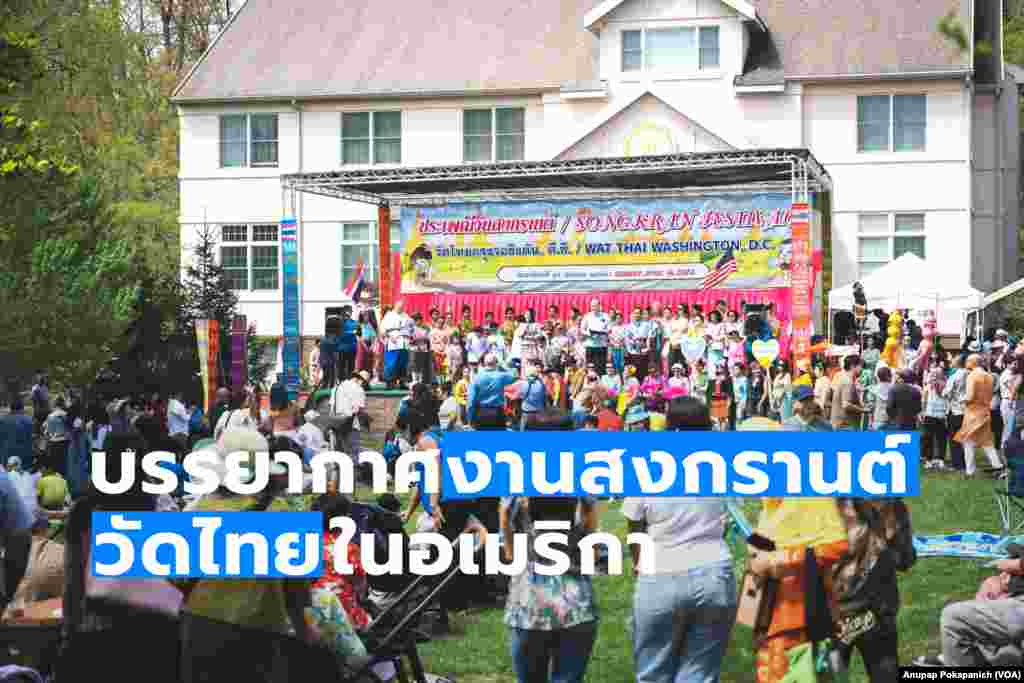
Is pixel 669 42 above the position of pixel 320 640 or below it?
above

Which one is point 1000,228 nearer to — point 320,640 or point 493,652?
point 493,652

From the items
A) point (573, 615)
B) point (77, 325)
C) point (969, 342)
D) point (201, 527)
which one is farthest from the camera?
point (969, 342)

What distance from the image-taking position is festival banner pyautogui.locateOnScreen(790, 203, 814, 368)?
27.4 metres

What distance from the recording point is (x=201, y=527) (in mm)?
7332

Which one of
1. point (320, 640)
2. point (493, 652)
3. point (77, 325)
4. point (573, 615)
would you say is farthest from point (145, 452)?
point (77, 325)

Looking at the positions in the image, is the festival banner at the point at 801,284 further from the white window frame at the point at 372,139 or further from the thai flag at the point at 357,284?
the white window frame at the point at 372,139

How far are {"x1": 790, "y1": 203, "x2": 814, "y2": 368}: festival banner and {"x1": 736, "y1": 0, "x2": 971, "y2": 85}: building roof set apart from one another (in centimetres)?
1197

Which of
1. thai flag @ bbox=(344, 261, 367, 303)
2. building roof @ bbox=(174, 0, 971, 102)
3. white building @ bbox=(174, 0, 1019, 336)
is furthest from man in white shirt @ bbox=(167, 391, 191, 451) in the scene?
building roof @ bbox=(174, 0, 971, 102)

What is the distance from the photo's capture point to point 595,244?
3541 centimetres

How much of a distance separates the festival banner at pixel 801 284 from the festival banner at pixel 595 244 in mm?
5101

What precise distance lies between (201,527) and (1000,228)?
3627 centimetres

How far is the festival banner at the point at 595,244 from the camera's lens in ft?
110

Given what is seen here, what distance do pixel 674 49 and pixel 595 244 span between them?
7.27 meters

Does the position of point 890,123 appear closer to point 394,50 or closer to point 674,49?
point 674,49
